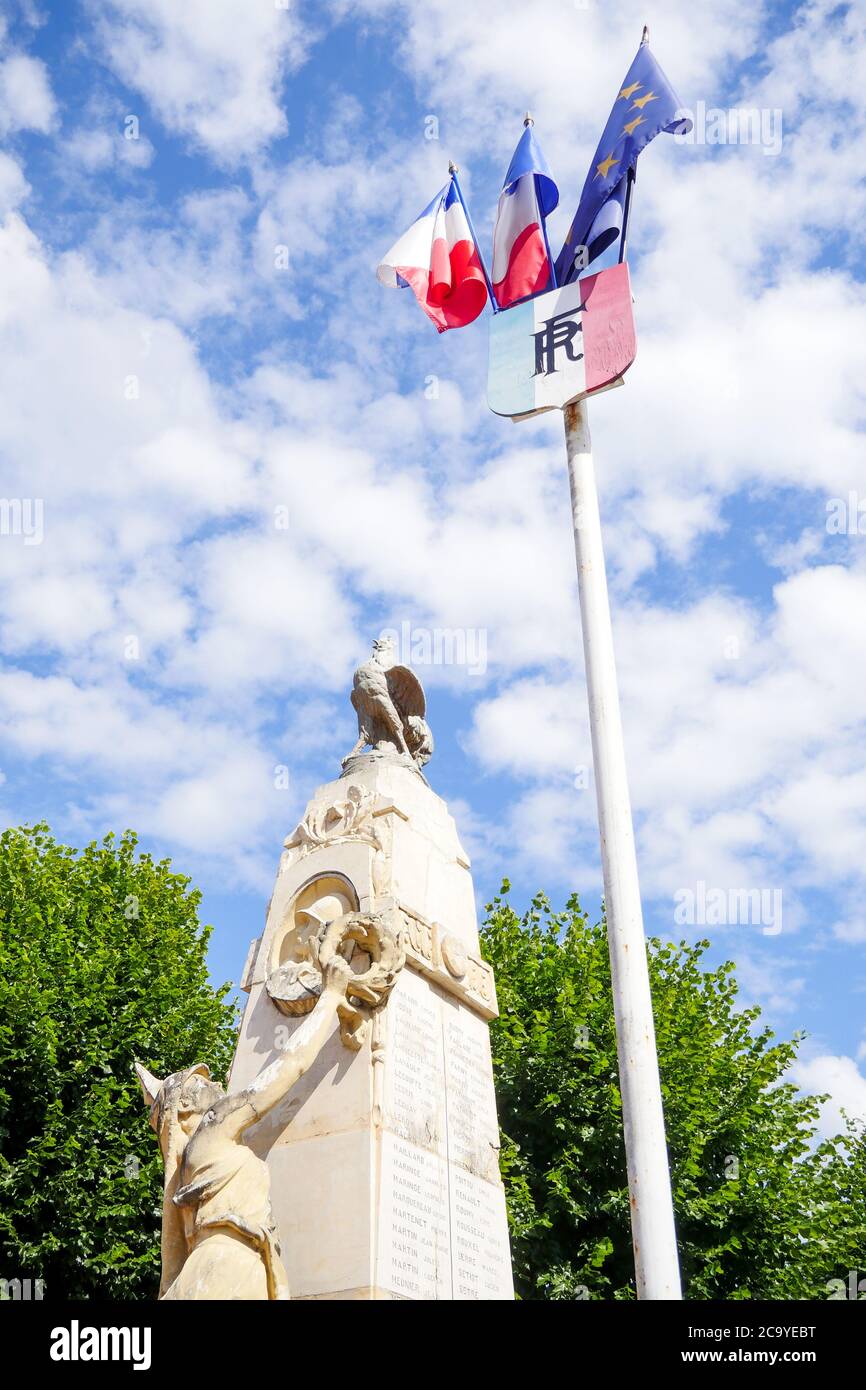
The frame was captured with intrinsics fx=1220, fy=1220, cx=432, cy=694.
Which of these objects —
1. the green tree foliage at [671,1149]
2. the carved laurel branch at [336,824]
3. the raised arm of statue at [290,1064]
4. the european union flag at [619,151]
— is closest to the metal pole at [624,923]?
the european union flag at [619,151]

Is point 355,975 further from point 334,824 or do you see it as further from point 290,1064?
point 334,824

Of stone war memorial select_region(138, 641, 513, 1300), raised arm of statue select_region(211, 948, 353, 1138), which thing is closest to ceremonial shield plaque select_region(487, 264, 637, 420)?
stone war memorial select_region(138, 641, 513, 1300)

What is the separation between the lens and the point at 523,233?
40.8 feet

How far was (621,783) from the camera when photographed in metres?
9.45

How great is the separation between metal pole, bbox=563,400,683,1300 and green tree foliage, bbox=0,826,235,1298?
11.0 meters

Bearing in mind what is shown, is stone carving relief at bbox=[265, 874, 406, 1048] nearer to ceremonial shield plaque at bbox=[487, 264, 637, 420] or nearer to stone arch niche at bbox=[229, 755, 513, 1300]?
stone arch niche at bbox=[229, 755, 513, 1300]

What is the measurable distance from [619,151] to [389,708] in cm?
583

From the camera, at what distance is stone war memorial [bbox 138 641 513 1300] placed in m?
7.96

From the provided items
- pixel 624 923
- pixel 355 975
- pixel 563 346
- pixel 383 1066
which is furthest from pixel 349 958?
pixel 563 346

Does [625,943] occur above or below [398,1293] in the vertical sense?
above
